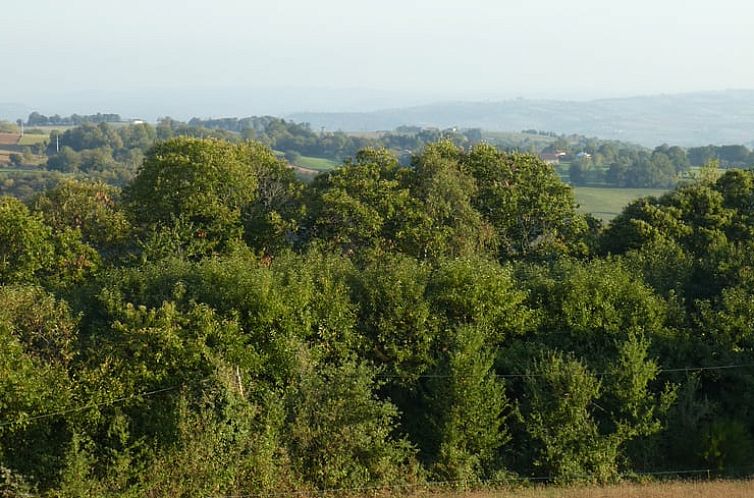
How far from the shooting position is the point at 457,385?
1892cm

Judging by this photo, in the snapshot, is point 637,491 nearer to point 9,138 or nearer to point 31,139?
point 31,139

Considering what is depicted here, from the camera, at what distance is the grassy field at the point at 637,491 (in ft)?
58.5

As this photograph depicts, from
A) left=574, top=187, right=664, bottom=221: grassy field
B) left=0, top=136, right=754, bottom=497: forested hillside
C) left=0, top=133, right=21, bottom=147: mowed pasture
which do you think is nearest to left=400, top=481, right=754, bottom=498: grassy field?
left=0, top=136, right=754, bottom=497: forested hillside

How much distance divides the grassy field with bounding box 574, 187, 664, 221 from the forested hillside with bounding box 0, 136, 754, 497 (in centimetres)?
4295

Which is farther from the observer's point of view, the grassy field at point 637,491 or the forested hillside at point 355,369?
the grassy field at point 637,491

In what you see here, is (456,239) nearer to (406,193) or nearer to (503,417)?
(406,193)

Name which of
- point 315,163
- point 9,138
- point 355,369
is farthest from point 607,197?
point 9,138

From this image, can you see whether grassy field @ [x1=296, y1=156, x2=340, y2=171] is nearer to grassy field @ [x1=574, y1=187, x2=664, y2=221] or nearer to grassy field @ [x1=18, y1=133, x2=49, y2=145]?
grassy field @ [x1=574, y1=187, x2=664, y2=221]

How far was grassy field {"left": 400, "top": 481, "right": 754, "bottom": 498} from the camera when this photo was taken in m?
17.8

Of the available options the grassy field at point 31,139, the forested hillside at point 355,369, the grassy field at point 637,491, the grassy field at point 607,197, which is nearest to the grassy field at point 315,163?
the grassy field at point 607,197

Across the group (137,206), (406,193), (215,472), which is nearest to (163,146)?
(137,206)

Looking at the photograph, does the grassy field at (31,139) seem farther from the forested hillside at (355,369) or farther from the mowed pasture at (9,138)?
the forested hillside at (355,369)

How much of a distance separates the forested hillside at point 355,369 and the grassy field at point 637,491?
566 mm

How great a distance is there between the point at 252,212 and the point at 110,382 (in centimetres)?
1296
